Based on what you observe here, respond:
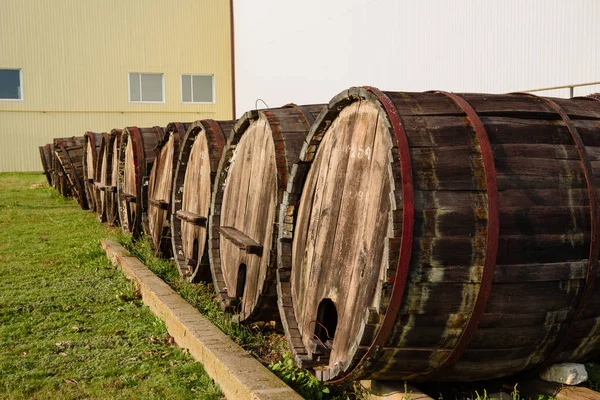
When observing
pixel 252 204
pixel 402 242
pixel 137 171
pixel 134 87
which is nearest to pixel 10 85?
pixel 134 87

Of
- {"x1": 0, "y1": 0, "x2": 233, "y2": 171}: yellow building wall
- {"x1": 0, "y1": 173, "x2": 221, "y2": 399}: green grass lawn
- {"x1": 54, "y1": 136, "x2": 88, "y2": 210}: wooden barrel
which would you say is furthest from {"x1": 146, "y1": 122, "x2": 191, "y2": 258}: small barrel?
{"x1": 0, "y1": 0, "x2": 233, "y2": 171}: yellow building wall

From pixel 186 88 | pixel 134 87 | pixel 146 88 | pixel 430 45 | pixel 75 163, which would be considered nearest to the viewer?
pixel 430 45

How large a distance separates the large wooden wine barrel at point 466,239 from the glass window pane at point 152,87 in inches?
1022

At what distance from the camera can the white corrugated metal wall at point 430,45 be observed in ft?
31.1

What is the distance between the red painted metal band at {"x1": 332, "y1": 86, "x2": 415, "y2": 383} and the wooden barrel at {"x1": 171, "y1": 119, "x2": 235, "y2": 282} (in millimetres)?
3143

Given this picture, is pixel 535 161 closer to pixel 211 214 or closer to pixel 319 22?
pixel 211 214

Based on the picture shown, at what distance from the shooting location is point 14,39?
27156mm

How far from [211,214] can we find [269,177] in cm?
105

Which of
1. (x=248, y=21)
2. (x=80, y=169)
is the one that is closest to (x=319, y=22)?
(x=80, y=169)

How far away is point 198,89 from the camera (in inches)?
1151

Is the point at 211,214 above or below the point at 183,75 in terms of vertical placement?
below

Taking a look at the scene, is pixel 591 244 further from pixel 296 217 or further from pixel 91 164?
pixel 91 164

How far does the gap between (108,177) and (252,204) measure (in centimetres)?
646

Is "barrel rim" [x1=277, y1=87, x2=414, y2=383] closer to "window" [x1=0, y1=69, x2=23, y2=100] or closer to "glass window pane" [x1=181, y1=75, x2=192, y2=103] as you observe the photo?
"glass window pane" [x1=181, y1=75, x2=192, y2=103]
